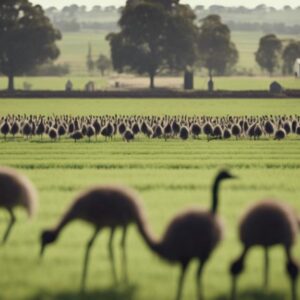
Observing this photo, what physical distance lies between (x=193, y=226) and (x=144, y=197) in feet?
37.4

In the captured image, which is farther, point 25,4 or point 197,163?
point 25,4

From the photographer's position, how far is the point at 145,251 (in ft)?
57.7

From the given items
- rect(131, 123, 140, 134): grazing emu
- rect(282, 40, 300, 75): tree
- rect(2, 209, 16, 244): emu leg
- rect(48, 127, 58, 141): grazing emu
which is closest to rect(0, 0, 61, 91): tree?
rect(282, 40, 300, 75): tree

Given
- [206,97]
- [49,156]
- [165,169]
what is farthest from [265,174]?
[206,97]

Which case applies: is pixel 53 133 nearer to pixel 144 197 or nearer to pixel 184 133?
pixel 184 133

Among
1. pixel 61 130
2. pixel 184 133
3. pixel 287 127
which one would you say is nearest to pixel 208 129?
pixel 184 133

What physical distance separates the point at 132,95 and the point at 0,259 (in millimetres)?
100253

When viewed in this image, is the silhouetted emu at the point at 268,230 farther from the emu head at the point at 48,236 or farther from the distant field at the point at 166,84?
the distant field at the point at 166,84

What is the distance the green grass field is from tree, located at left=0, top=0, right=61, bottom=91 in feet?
270

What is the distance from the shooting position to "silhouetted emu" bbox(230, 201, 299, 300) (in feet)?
44.3

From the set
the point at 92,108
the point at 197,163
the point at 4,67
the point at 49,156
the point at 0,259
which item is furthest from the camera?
the point at 4,67

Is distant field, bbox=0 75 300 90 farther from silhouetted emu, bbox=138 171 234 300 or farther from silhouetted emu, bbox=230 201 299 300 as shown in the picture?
silhouetted emu, bbox=138 171 234 300

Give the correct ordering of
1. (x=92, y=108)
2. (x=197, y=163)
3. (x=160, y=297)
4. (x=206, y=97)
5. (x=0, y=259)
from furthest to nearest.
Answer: (x=206, y=97)
(x=92, y=108)
(x=197, y=163)
(x=0, y=259)
(x=160, y=297)

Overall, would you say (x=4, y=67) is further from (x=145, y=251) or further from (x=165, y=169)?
(x=145, y=251)
